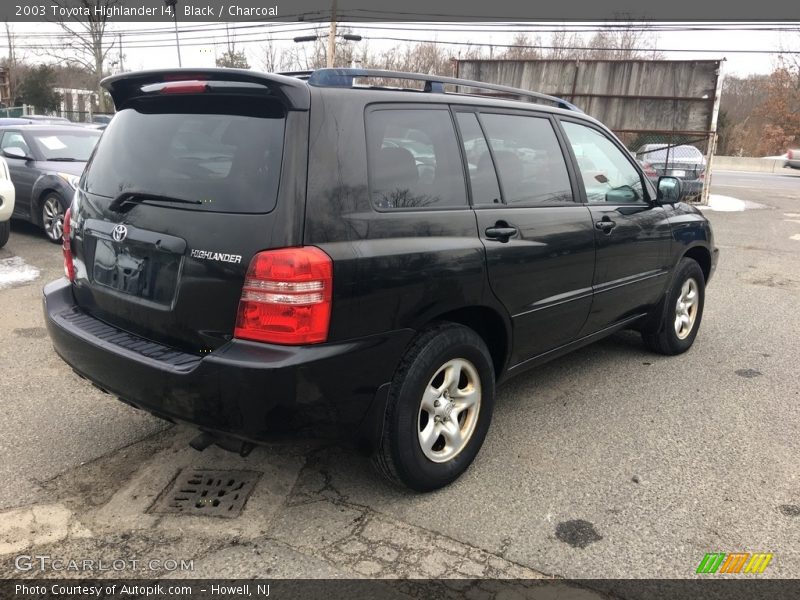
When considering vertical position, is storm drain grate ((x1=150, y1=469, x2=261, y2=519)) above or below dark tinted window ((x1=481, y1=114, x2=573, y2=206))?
below

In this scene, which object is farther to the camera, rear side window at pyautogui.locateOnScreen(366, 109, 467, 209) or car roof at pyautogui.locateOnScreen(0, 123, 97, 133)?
car roof at pyautogui.locateOnScreen(0, 123, 97, 133)

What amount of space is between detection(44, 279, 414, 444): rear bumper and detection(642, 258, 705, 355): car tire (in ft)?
9.43

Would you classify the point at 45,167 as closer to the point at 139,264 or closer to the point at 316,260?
the point at 139,264

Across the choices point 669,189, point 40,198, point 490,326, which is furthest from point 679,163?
point 490,326

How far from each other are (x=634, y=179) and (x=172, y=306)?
128 inches

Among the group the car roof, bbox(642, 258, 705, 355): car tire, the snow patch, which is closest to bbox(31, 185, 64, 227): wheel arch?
the car roof

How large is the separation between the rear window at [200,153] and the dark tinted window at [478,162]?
1.03 meters

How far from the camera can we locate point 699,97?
14.3 metres

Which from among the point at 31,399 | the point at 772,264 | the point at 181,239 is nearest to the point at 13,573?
the point at 181,239

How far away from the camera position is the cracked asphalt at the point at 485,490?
8.40 feet

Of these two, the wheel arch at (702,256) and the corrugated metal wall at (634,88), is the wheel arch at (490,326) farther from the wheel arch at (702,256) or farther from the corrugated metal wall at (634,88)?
the corrugated metal wall at (634,88)

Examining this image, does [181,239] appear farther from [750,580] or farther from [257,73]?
[750,580]

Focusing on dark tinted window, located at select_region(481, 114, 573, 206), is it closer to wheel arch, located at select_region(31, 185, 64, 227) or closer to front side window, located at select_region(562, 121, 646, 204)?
front side window, located at select_region(562, 121, 646, 204)
